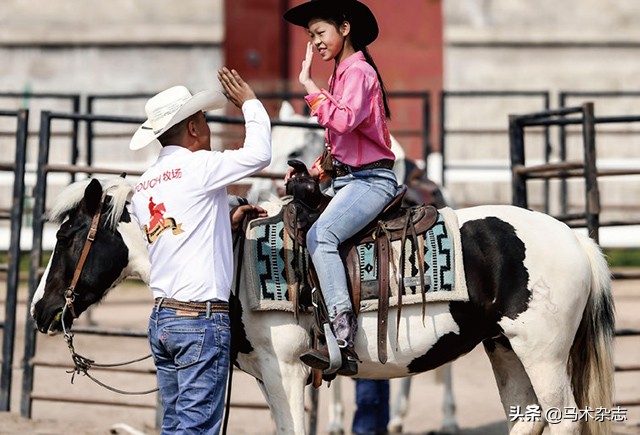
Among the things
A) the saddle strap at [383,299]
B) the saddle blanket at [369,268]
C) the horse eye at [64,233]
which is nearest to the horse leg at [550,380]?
the saddle blanket at [369,268]

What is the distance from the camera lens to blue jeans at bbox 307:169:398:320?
4.84 m

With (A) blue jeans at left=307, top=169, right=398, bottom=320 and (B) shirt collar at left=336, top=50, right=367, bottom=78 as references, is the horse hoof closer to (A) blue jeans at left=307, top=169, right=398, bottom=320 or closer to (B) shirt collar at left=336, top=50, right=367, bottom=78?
(A) blue jeans at left=307, top=169, right=398, bottom=320

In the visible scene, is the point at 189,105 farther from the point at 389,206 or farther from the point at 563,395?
the point at 563,395

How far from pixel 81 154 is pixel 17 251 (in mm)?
6371

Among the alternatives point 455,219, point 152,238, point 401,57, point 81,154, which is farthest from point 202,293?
point 401,57

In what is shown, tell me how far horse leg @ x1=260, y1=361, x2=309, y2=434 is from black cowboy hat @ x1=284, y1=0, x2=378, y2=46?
4.80 ft

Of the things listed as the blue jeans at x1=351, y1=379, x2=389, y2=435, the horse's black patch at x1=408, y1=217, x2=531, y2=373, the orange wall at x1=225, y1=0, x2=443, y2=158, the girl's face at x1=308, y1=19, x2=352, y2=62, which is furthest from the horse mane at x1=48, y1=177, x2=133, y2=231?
the orange wall at x1=225, y1=0, x2=443, y2=158

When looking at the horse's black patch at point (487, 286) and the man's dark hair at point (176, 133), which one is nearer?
the man's dark hair at point (176, 133)

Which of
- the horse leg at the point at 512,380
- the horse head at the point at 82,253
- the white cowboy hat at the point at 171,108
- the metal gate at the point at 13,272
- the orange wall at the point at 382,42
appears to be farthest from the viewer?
the orange wall at the point at 382,42

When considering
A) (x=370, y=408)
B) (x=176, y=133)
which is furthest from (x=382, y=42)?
(x=176, y=133)

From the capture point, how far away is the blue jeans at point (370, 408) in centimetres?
724

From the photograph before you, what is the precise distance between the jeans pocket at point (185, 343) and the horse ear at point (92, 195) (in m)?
0.84

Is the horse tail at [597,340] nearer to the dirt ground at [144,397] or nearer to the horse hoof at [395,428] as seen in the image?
the dirt ground at [144,397]

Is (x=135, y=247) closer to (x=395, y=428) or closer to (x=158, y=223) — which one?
(x=158, y=223)
